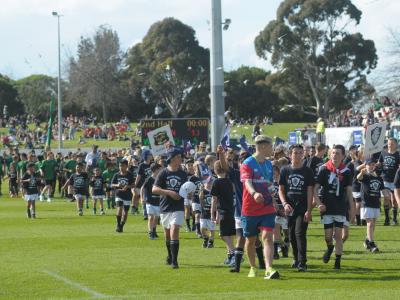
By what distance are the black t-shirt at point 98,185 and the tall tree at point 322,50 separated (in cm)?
4938

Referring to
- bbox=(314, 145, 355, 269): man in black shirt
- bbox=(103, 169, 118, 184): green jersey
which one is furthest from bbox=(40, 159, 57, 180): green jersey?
bbox=(314, 145, 355, 269): man in black shirt

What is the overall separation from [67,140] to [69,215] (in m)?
47.8

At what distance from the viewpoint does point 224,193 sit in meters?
14.7

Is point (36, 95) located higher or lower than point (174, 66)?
lower

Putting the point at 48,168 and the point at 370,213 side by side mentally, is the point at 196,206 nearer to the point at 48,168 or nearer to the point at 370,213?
the point at 370,213

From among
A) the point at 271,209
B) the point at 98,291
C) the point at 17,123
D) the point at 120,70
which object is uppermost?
the point at 120,70

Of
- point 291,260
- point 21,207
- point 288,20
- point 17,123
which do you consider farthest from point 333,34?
point 291,260

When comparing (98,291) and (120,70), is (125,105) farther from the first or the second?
(98,291)

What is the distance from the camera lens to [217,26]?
115 ft

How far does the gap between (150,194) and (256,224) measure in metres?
7.89

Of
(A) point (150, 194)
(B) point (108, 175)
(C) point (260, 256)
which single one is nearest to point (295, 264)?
(C) point (260, 256)

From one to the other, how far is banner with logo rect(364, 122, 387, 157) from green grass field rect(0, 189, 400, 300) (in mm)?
1997

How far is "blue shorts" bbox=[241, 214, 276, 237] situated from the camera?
12.9m

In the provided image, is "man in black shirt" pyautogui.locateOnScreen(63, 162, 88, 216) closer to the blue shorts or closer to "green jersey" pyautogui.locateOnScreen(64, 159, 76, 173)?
"green jersey" pyautogui.locateOnScreen(64, 159, 76, 173)
